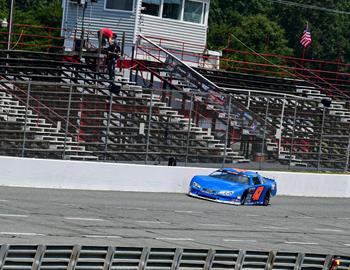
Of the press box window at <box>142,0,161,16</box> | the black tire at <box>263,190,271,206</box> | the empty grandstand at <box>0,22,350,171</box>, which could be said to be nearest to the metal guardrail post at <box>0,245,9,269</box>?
the empty grandstand at <box>0,22,350,171</box>

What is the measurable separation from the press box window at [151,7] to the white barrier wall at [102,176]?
15.0 metres

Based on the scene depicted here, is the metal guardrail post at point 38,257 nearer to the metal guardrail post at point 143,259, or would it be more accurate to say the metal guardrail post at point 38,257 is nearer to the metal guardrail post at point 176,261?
the metal guardrail post at point 143,259

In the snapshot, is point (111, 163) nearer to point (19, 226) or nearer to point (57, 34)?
point (19, 226)

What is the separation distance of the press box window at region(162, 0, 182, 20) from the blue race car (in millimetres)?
17884

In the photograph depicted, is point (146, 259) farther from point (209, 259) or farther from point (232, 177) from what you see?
point (232, 177)

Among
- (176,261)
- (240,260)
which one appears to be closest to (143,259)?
(176,261)

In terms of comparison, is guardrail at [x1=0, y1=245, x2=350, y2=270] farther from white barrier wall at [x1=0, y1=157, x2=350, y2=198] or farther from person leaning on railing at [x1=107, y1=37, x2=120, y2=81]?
person leaning on railing at [x1=107, y1=37, x2=120, y2=81]

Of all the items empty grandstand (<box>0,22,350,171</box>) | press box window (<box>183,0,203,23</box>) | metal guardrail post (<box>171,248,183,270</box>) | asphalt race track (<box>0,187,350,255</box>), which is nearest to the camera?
metal guardrail post (<box>171,248,183,270</box>)

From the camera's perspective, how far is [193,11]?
49.4 m

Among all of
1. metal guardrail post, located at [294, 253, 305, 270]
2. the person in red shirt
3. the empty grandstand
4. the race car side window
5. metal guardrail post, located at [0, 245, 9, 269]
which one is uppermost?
the person in red shirt

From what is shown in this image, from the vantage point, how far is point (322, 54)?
334 ft

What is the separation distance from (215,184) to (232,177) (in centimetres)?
96

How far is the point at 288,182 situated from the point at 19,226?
16393 mm

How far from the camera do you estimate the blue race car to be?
30.6m
